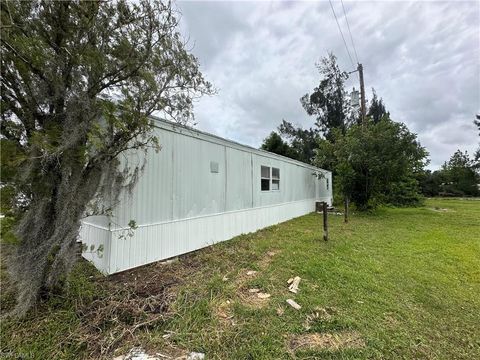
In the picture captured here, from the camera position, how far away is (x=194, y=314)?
2859mm

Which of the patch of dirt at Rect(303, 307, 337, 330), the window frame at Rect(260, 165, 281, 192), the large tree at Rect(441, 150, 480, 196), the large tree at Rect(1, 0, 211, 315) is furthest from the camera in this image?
the large tree at Rect(441, 150, 480, 196)

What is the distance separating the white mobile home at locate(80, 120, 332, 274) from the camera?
4.15 metres

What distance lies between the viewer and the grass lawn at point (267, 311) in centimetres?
234

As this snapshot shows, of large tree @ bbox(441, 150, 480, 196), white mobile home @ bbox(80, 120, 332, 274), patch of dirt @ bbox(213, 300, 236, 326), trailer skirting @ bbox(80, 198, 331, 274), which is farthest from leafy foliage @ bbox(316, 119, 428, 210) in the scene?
large tree @ bbox(441, 150, 480, 196)

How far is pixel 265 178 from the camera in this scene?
8.66 meters

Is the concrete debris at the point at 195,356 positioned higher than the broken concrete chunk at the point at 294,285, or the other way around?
the broken concrete chunk at the point at 294,285

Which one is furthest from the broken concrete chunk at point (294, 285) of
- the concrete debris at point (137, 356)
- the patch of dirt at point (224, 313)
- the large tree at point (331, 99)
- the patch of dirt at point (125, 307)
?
the large tree at point (331, 99)

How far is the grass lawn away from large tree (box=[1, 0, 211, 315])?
2.13ft

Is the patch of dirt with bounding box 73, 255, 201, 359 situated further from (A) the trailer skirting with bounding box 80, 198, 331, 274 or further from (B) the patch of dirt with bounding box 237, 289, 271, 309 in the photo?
(B) the patch of dirt with bounding box 237, 289, 271, 309

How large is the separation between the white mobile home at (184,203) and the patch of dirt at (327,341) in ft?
8.44

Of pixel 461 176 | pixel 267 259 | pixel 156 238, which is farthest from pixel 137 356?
pixel 461 176

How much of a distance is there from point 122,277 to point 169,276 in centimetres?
71

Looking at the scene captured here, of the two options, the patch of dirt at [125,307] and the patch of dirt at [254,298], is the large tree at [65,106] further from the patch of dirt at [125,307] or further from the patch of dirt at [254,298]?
the patch of dirt at [254,298]

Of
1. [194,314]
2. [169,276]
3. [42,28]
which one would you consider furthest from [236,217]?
[42,28]
